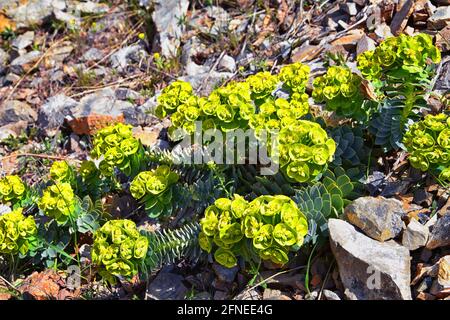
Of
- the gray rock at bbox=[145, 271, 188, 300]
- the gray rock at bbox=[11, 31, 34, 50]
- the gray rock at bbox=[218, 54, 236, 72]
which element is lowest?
the gray rock at bbox=[145, 271, 188, 300]

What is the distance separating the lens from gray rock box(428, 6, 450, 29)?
3.88 m

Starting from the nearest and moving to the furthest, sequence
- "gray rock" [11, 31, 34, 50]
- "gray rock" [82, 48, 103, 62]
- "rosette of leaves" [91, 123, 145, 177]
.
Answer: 1. "rosette of leaves" [91, 123, 145, 177]
2. "gray rock" [82, 48, 103, 62]
3. "gray rock" [11, 31, 34, 50]

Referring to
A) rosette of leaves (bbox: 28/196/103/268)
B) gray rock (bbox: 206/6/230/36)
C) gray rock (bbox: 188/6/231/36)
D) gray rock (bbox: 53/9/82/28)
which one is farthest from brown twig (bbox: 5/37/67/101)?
rosette of leaves (bbox: 28/196/103/268)

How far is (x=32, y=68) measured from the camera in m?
5.15

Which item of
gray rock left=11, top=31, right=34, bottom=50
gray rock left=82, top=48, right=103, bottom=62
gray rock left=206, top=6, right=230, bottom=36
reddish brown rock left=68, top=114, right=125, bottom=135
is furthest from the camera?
gray rock left=11, top=31, right=34, bottom=50

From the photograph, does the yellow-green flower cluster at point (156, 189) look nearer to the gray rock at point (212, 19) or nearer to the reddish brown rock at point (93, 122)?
the reddish brown rock at point (93, 122)

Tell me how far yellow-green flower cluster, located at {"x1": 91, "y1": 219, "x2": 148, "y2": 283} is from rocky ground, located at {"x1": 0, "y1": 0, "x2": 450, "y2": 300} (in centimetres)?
33

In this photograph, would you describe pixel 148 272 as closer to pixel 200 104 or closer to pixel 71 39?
pixel 200 104

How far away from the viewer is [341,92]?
3.07 metres

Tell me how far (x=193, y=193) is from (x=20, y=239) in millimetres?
920

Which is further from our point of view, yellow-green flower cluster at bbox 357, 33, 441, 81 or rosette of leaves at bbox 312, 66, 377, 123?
rosette of leaves at bbox 312, 66, 377, 123

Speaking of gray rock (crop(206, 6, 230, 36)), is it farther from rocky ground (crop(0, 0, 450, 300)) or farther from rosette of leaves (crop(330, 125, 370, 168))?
rosette of leaves (crop(330, 125, 370, 168))

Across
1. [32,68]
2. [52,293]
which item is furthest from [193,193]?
[32,68]

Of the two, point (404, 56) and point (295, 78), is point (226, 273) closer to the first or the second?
point (295, 78)
